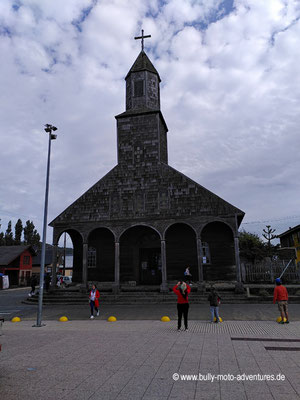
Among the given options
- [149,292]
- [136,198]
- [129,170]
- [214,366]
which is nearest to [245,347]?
[214,366]

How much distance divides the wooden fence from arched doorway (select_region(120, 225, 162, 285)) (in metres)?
6.68

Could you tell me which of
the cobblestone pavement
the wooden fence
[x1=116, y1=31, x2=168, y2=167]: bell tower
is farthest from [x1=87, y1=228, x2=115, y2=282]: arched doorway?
the cobblestone pavement

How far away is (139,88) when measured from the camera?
1022 inches

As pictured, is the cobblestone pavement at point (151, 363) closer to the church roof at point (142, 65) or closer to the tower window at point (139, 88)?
the tower window at point (139, 88)

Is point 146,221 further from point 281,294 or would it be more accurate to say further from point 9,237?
point 9,237

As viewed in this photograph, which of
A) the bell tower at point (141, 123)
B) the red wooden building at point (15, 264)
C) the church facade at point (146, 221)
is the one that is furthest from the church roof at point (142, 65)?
the red wooden building at point (15, 264)

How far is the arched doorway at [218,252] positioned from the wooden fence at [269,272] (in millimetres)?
1128

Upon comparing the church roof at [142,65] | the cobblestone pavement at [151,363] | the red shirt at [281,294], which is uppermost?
the church roof at [142,65]

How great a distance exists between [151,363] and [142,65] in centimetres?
2582

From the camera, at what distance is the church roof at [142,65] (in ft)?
85.9

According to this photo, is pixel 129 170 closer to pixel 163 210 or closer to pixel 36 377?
pixel 163 210

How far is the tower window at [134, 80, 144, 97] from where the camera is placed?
25812 millimetres

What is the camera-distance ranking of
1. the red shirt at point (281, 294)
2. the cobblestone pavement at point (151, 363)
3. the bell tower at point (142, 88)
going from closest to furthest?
the cobblestone pavement at point (151, 363)
the red shirt at point (281, 294)
the bell tower at point (142, 88)

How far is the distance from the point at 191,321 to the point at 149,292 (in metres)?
7.49
